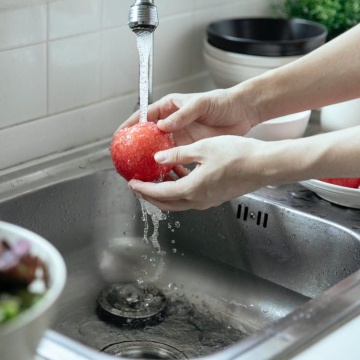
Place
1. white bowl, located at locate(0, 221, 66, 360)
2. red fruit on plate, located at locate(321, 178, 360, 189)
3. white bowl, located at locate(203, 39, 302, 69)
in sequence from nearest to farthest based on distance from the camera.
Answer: white bowl, located at locate(0, 221, 66, 360) < red fruit on plate, located at locate(321, 178, 360, 189) < white bowl, located at locate(203, 39, 302, 69)

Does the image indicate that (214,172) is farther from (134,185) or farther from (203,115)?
(203,115)

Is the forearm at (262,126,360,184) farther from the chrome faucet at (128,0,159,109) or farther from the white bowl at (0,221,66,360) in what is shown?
the white bowl at (0,221,66,360)

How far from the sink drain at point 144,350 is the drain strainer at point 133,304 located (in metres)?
0.06

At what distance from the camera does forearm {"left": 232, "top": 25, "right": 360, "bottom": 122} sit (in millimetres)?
1333

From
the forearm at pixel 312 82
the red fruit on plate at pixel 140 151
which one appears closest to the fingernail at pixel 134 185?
the red fruit on plate at pixel 140 151

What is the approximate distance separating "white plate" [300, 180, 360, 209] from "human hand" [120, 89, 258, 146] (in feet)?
0.50

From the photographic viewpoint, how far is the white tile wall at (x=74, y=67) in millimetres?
1404

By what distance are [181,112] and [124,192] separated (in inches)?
12.0

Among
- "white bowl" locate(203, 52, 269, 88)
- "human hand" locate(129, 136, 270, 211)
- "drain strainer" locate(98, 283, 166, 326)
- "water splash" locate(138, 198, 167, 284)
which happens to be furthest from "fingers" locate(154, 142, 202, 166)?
"white bowl" locate(203, 52, 269, 88)

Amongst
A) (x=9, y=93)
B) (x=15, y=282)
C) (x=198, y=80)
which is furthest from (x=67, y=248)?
(x=15, y=282)

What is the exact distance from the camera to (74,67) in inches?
59.4

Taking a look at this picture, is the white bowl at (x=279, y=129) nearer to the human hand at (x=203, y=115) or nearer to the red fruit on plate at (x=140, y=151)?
the human hand at (x=203, y=115)

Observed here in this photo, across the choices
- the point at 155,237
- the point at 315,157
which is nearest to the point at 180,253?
the point at 155,237

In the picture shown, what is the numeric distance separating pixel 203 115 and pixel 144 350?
0.38m
